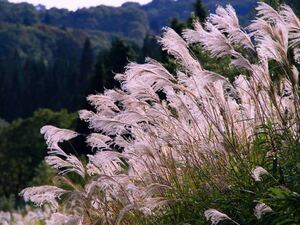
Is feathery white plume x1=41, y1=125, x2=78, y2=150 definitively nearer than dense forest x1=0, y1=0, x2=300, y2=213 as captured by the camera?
Yes

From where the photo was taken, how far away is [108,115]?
541 cm

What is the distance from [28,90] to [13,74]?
8064mm

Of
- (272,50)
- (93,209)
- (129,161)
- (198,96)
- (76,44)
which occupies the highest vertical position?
(272,50)

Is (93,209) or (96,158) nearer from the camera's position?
(96,158)

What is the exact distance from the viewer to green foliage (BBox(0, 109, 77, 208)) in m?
45.2

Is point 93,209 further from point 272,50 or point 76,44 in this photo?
point 76,44

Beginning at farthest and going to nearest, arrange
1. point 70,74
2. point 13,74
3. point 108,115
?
point 13,74, point 70,74, point 108,115

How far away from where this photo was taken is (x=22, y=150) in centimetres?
5134

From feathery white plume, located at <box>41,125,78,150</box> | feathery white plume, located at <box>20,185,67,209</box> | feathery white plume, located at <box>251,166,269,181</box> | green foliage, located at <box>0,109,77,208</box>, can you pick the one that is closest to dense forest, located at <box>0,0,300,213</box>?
green foliage, located at <box>0,109,77,208</box>

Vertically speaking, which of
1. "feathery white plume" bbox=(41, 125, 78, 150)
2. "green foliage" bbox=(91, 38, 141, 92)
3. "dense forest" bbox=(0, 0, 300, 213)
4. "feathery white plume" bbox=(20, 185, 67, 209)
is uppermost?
"feathery white plume" bbox=(41, 125, 78, 150)

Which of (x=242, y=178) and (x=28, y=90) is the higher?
(x=242, y=178)

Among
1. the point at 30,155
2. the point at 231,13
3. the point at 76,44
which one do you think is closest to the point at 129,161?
the point at 231,13

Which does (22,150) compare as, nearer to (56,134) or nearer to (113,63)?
(113,63)

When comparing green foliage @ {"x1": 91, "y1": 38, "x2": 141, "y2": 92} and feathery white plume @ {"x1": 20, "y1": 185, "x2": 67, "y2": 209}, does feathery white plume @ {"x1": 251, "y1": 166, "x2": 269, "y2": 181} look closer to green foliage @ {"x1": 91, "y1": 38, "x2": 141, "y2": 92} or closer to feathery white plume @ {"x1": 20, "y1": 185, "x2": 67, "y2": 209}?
feathery white plume @ {"x1": 20, "y1": 185, "x2": 67, "y2": 209}
